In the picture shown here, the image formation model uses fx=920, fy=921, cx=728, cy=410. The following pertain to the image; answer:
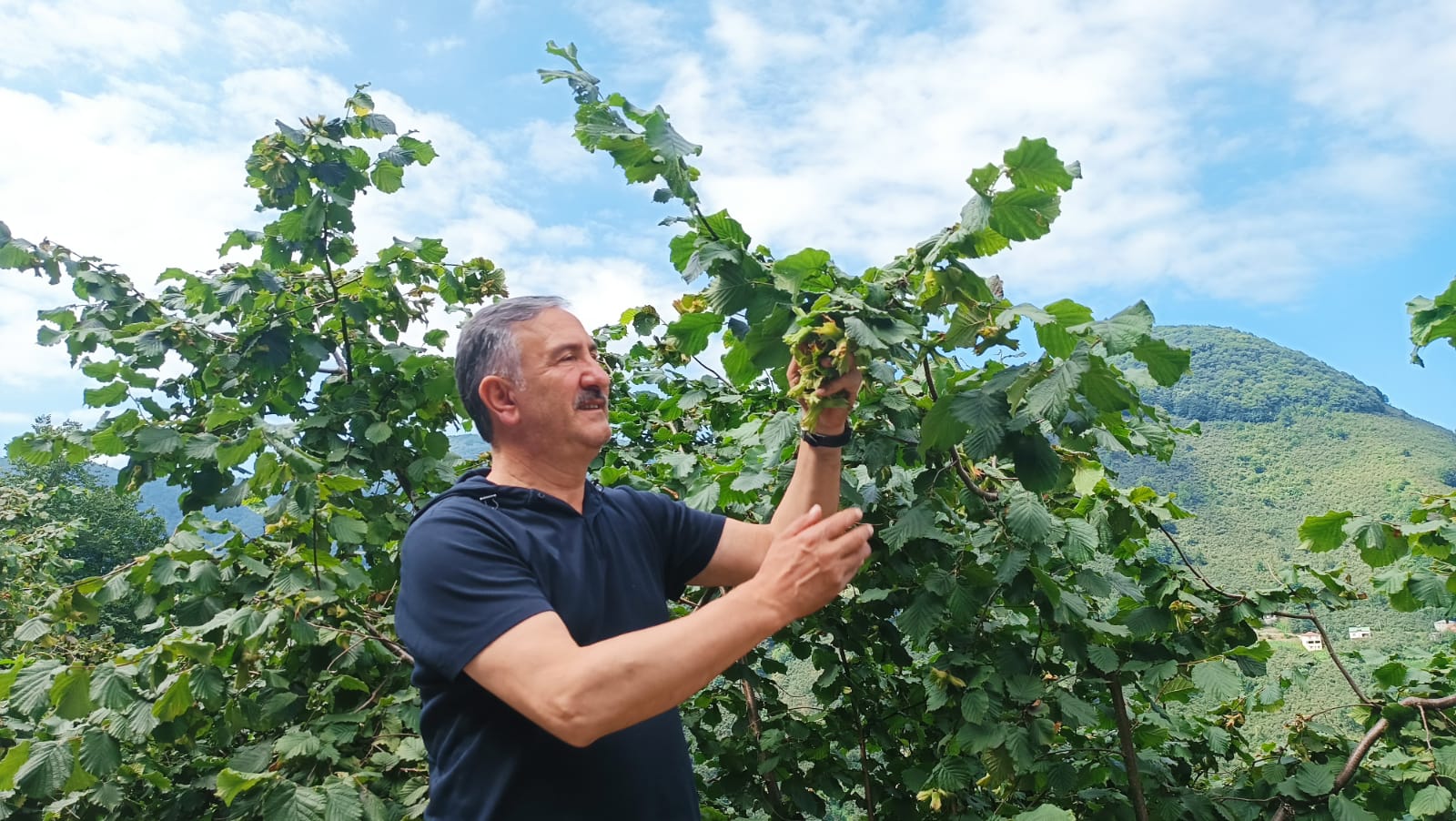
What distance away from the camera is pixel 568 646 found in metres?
1.34

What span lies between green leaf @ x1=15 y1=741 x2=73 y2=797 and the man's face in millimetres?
1776

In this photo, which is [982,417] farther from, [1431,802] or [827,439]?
[1431,802]

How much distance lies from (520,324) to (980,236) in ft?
3.09

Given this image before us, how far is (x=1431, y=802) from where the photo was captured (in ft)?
8.18

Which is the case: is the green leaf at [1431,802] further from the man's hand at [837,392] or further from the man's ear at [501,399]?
the man's ear at [501,399]

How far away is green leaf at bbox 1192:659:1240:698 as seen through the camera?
2463 mm

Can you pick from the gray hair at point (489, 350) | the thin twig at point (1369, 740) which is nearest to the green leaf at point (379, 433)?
the gray hair at point (489, 350)

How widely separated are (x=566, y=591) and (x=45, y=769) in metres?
1.84

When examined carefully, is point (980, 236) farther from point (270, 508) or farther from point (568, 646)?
point (270, 508)

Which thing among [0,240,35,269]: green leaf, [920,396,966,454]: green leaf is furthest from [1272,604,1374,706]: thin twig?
[0,240,35,269]: green leaf

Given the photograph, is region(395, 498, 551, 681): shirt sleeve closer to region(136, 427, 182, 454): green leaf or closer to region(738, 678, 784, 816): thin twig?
region(738, 678, 784, 816): thin twig

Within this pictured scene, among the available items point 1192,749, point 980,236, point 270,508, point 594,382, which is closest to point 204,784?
point 270,508

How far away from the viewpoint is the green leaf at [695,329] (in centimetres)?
200

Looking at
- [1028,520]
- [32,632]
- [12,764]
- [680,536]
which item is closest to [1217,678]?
[1028,520]
